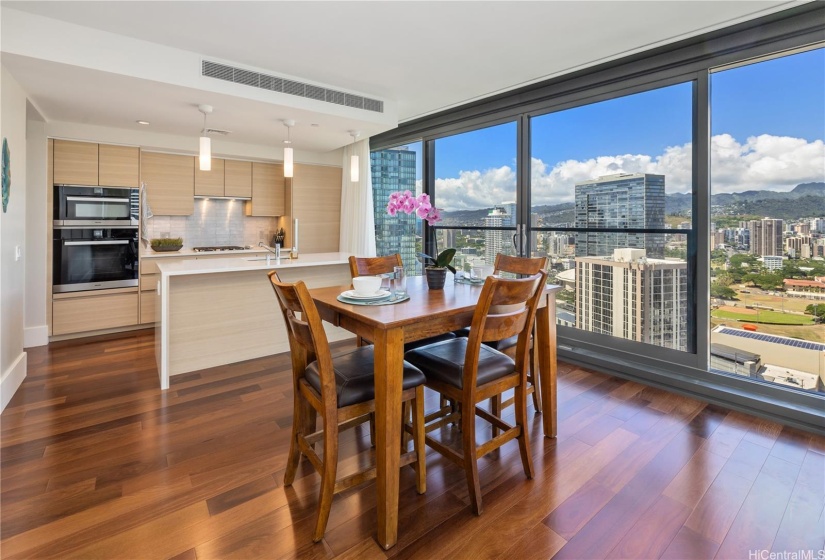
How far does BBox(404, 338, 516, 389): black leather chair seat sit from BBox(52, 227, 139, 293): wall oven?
13.7ft

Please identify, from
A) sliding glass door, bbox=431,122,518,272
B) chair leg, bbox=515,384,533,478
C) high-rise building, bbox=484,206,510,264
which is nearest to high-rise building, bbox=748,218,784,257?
sliding glass door, bbox=431,122,518,272

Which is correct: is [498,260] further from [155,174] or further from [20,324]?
[155,174]

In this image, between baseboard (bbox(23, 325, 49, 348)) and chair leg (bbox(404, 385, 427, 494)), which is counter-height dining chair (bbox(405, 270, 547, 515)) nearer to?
chair leg (bbox(404, 385, 427, 494))

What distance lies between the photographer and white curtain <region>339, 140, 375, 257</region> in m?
5.64

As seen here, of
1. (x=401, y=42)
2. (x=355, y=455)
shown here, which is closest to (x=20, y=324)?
(x=355, y=455)

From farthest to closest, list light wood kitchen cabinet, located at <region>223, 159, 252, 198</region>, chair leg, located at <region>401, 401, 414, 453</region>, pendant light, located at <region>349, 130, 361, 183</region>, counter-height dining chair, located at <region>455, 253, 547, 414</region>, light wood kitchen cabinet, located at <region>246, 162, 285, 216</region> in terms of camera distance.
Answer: light wood kitchen cabinet, located at <region>246, 162, 285, 216</region>
light wood kitchen cabinet, located at <region>223, 159, 252, 198</region>
pendant light, located at <region>349, 130, 361, 183</region>
counter-height dining chair, located at <region>455, 253, 547, 414</region>
chair leg, located at <region>401, 401, 414, 453</region>

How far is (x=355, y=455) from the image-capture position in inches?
86.7

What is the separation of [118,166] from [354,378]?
451cm

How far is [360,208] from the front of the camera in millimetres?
5754

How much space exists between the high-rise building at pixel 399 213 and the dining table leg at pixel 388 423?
12.3 feet

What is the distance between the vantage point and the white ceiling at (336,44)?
2.53 m

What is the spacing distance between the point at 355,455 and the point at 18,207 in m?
3.18

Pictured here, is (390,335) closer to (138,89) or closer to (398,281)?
(398,281)

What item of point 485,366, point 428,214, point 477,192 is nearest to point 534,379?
point 485,366
